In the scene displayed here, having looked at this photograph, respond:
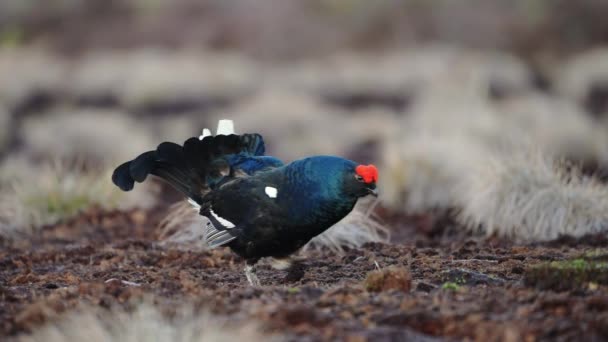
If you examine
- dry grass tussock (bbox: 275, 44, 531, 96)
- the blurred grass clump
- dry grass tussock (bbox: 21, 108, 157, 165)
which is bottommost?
the blurred grass clump

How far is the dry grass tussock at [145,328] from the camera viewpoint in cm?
390

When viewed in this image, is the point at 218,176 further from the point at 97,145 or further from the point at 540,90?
the point at 540,90

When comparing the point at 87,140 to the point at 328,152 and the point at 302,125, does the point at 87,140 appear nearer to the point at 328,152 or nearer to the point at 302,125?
the point at 328,152

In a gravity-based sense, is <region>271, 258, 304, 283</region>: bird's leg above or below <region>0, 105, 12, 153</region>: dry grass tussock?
below

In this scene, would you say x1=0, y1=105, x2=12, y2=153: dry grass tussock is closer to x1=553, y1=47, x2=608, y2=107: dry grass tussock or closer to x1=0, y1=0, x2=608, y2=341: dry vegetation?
x1=0, y1=0, x2=608, y2=341: dry vegetation

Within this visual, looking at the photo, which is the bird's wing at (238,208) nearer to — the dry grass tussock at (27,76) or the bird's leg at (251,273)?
the bird's leg at (251,273)

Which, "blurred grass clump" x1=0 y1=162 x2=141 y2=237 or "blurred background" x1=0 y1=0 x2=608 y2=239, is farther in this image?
"blurred background" x1=0 y1=0 x2=608 y2=239

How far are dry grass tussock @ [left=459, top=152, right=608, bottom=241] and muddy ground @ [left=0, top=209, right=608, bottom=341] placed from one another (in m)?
0.59

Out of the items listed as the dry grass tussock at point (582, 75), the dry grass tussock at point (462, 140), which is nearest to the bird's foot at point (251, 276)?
the dry grass tussock at point (462, 140)

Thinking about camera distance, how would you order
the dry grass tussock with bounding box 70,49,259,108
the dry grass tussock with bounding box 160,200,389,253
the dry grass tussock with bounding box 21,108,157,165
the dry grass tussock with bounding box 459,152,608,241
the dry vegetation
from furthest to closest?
the dry grass tussock with bounding box 70,49,259,108
the dry grass tussock with bounding box 21,108,157,165
the dry grass tussock with bounding box 459,152,608,241
the dry grass tussock with bounding box 160,200,389,253
the dry vegetation

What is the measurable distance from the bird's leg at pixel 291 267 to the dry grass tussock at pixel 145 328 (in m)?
1.40

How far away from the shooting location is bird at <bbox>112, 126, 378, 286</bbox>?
5195mm

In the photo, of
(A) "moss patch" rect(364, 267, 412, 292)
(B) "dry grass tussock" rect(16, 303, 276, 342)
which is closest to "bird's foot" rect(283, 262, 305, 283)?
(A) "moss patch" rect(364, 267, 412, 292)

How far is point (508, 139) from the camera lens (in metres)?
12.9
